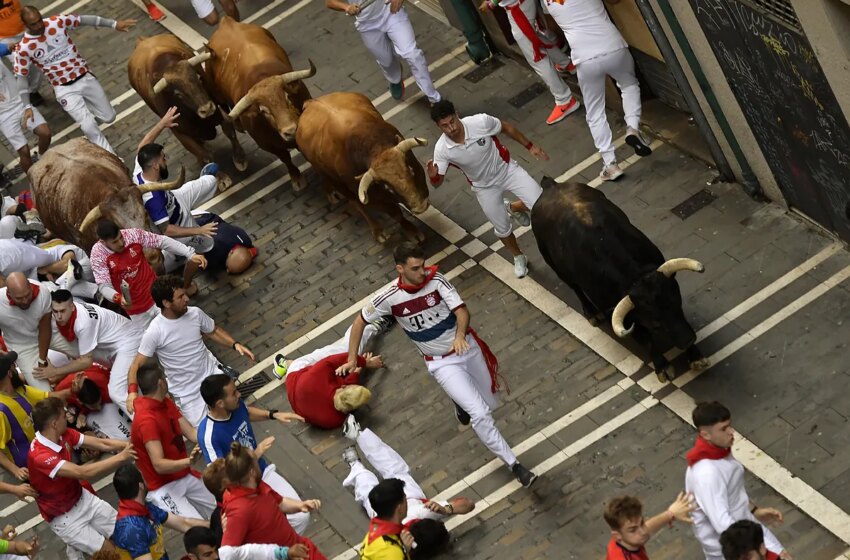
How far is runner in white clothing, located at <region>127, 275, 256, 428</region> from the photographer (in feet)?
46.9

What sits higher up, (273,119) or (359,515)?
(273,119)

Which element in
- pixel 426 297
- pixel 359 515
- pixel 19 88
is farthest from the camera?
→ pixel 19 88

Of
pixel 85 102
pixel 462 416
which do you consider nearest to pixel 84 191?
pixel 85 102

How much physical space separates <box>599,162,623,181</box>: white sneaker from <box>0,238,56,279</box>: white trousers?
6.42 metres

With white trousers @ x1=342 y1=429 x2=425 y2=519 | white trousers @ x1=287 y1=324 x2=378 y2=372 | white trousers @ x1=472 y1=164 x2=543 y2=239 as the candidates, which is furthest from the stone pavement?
white trousers @ x1=472 y1=164 x2=543 y2=239

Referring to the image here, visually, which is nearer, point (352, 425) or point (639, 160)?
point (352, 425)

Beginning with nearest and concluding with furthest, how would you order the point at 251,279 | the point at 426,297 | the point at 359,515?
the point at 426,297
the point at 359,515
the point at 251,279

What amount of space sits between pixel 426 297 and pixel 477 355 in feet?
2.54

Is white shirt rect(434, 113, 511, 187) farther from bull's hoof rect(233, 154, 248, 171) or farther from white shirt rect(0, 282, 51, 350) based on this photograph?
bull's hoof rect(233, 154, 248, 171)

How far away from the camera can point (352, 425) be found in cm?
1493

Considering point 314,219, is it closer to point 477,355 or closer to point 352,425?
point 352,425

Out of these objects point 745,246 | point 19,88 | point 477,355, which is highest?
point 19,88

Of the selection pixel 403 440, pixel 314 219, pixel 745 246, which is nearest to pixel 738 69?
pixel 745 246

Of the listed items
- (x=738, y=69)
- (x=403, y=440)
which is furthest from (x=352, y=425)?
(x=738, y=69)
